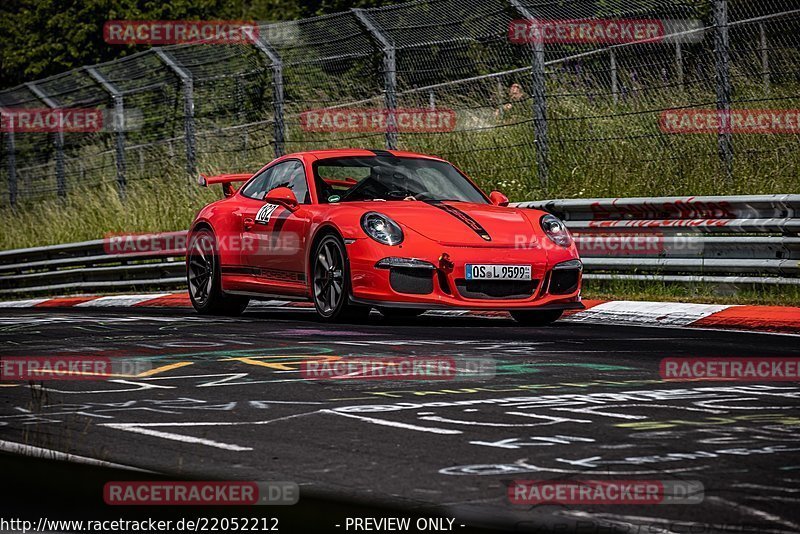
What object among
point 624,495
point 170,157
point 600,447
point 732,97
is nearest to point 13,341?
point 600,447

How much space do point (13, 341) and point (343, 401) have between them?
4.34m

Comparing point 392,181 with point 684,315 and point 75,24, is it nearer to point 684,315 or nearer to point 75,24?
point 684,315

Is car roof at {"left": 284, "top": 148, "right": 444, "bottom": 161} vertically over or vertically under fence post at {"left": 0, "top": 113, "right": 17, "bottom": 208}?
under

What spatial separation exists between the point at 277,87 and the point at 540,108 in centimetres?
482

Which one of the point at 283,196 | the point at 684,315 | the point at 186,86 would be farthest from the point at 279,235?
the point at 186,86

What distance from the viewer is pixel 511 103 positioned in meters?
16.1

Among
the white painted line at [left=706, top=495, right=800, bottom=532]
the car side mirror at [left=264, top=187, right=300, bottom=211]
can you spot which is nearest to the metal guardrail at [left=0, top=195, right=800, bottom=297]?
the car side mirror at [left=264, top=187, right=300, bottom=211]

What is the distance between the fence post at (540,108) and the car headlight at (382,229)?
4586 millimetres

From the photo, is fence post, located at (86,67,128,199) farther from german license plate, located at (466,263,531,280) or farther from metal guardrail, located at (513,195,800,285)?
german license plate, located at (466,263,531,280)

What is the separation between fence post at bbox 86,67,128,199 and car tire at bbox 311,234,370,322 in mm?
11308

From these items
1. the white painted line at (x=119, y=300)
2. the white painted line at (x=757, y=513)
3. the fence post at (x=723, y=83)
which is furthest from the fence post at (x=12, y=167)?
the white painted line at (x=757, y=513)

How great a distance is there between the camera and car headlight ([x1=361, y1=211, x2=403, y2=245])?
1012 centimetres

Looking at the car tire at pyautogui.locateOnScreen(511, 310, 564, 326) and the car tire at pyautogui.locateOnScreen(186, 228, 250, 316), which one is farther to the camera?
the car tire at pyautogui.locateOnScreen(186, 228, 250, 316)

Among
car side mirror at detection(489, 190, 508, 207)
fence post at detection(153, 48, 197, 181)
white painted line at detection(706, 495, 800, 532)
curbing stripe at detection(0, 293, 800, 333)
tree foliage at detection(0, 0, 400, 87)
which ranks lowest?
white painted line at detection(706, 495, 800, 532)
